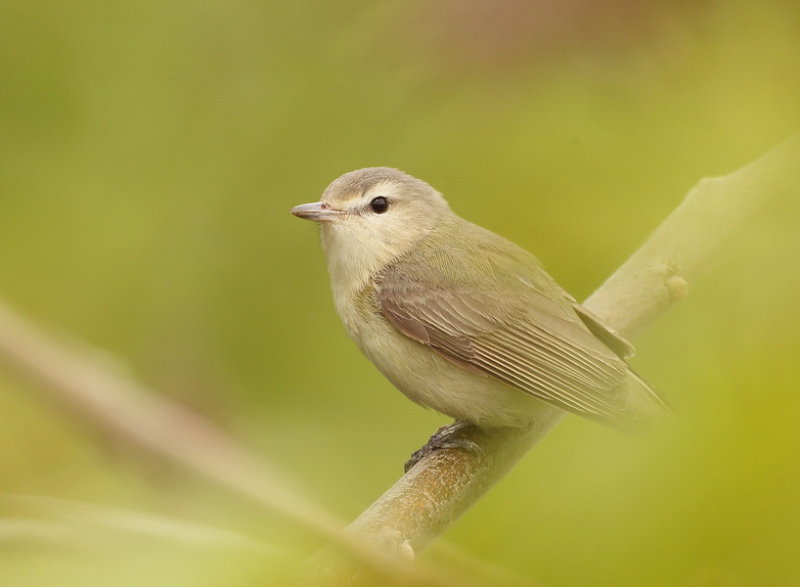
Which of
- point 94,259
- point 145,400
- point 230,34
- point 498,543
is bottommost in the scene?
point 498,543

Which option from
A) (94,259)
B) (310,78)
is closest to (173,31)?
(310,78)

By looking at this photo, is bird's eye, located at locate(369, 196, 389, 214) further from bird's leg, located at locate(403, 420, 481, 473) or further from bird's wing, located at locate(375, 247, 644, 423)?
bird's leg, located at locate(403, 420, 481, 473)

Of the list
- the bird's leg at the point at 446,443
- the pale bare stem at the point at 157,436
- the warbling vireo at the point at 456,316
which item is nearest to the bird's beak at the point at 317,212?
the warbling vireo at the point at 456,316

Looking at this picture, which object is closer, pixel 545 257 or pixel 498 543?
pixel 498 543

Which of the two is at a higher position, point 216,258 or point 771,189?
point 216,258

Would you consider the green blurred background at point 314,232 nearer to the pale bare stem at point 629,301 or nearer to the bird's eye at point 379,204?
the pale bare stem at point 629,301

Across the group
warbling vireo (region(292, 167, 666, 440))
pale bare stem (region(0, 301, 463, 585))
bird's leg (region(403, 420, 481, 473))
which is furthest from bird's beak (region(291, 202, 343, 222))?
pale bare stem (region(0, 301, 463, 585))

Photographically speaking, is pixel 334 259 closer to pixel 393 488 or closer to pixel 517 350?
pixel 517 350
